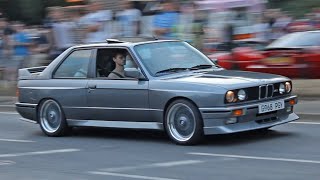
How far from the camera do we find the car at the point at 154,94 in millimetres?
9156

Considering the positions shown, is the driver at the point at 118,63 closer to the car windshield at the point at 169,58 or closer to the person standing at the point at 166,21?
the car windshield at the point at 169,58

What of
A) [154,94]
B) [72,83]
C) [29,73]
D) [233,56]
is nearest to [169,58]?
[154,94]

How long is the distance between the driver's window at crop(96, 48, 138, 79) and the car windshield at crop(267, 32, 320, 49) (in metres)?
7.51

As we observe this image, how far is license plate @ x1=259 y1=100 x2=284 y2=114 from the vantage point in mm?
9312

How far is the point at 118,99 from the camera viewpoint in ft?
33.2

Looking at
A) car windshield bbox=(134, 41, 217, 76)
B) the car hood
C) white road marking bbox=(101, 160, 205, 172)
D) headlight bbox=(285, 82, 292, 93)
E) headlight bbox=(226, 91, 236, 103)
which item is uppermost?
car windshield bbox=(134, 41, 217, 76)

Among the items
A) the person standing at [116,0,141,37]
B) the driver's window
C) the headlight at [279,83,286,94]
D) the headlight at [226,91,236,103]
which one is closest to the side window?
the driver's window

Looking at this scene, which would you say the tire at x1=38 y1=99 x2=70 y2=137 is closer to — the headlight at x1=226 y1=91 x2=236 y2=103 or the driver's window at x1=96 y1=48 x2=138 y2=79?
the driver's window at x1=96 y1=48 x2=138 y2=79

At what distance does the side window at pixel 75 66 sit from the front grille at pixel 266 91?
2862 millimetres

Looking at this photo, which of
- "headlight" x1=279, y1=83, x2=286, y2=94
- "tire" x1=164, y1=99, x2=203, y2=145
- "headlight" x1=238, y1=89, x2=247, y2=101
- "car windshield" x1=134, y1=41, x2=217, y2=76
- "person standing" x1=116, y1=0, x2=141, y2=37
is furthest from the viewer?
"person standing" x1=116, y1=0, x2=141, y2=37

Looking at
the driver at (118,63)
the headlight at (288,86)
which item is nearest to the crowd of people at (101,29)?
the driver at (118,63)

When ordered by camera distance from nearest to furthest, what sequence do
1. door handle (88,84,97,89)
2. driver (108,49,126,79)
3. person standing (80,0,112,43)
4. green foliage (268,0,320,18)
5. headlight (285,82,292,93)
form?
1. headlight (285,82,292,93)
2. driver (108,49,126,79)
3. door handle (88,84,97,89)
4. person standing (80,0,112,43)
5. green foliage (268,0,320,18)

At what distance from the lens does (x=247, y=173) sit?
752 cm

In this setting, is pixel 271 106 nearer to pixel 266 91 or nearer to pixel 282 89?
pixel 266 91
